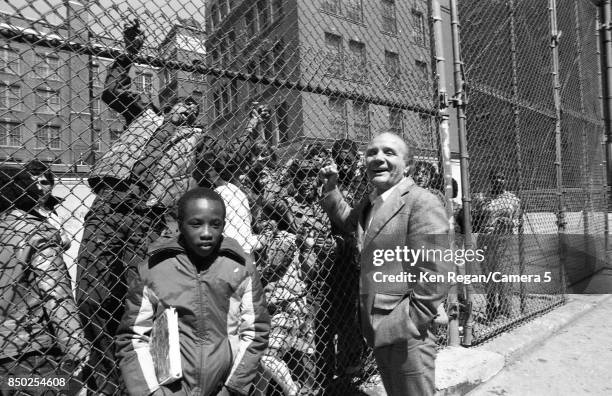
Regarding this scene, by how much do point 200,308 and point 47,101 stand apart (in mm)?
1169

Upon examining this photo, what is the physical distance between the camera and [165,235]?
7.06ft

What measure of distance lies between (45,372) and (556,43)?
254 inches

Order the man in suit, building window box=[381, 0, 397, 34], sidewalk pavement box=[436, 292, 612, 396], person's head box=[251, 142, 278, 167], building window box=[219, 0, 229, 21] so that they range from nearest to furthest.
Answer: the man in suit → building window box=[219, 0, 229, 21] → person's head box=[251, 142, 278, 167] → sidewalk pavement box=[436, 292, 612, 396] → building window box=[381, 0, 397, 34]

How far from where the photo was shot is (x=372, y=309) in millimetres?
2184

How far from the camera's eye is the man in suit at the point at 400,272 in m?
2.01

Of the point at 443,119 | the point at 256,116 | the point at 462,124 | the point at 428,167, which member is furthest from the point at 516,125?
the point at 256,116

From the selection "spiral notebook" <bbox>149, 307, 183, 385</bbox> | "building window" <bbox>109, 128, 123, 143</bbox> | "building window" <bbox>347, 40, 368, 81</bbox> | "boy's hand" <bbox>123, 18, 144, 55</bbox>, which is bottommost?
"spiral notebook" <bbox>149, 307, 183, 385</bbox>

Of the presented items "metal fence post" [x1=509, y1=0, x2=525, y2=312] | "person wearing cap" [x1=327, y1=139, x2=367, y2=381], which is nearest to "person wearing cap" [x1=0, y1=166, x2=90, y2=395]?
"person wearing cap" [x1=327, y1=139, x2=367, y2=381]

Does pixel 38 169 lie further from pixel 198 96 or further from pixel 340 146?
pixel 340 146

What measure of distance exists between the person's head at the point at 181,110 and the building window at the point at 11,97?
0.73m

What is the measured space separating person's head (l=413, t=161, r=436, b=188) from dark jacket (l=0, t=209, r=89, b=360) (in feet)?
9.20

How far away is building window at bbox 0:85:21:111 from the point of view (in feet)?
5.67

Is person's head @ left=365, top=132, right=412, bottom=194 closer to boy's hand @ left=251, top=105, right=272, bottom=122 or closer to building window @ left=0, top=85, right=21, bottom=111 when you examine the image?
boy's hand @ left=251, top=105, right=272, bottom=122

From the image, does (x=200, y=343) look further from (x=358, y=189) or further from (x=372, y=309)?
(x=358, y=189)
